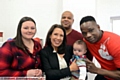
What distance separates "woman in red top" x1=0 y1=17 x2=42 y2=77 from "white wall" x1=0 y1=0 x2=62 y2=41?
53.8 inches

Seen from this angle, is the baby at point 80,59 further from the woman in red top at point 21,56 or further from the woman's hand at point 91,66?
the woman in red top at point 21,56

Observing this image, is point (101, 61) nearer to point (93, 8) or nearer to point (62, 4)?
point (93, 8)

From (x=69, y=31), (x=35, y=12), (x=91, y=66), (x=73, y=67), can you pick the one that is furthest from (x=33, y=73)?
(x=35, y=12)

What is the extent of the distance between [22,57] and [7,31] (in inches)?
59.7

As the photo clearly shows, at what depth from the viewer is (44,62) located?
1.55 metres

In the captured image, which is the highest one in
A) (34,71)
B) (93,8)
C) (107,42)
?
(93,8)

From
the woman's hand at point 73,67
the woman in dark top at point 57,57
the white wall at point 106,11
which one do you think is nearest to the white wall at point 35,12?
the white wall at point 106,11

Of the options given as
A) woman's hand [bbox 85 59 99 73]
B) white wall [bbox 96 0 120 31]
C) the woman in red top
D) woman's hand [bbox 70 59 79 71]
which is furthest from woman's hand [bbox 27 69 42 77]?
white wall [bbox 96 0 120 31]

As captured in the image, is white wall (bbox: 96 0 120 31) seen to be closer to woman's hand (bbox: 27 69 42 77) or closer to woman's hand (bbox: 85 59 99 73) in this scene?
woman's hand (bbox: 85 59 99 73)

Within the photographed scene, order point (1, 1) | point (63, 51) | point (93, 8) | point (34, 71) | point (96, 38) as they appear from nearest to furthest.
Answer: point (34, 71)
point (96, 38)
point (63, 51)
point (93, 8)
point (1, 1)

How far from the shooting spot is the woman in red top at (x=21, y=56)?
4.84 feet

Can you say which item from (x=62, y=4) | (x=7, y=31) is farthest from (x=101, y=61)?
(x=7, y=31)

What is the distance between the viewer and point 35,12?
2988 millimetres

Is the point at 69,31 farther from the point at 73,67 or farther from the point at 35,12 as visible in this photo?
the point at 35,12
